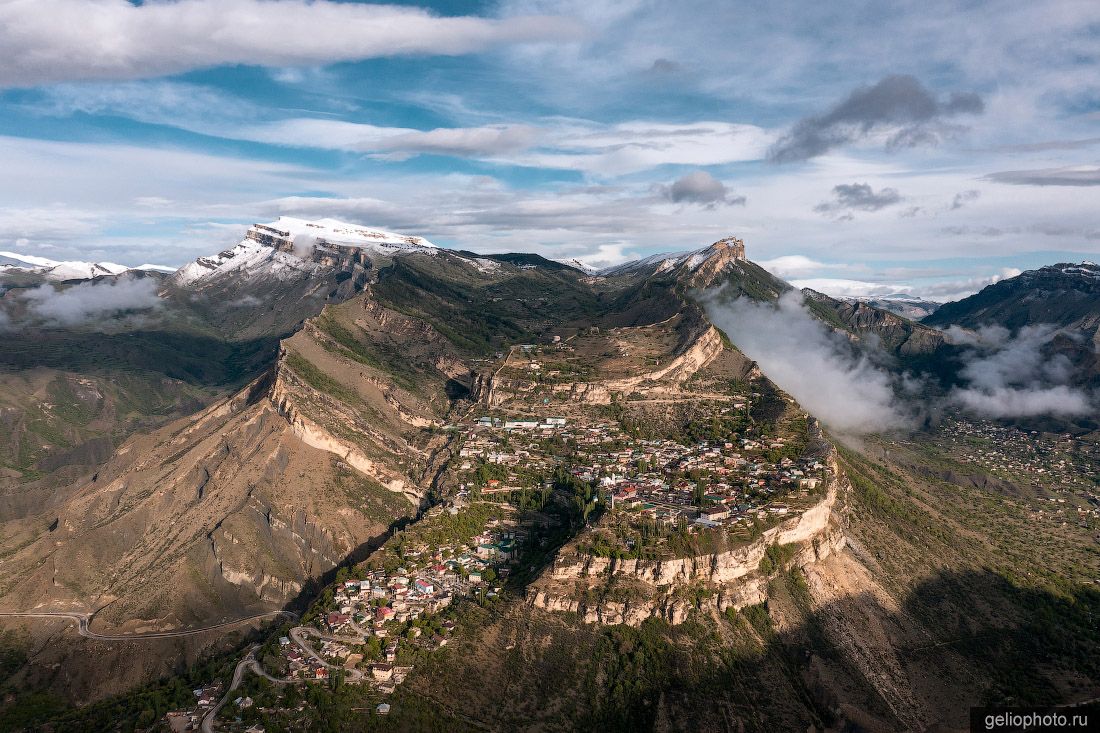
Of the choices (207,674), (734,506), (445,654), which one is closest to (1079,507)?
(734,506)

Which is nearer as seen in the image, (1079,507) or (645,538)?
(645,538)

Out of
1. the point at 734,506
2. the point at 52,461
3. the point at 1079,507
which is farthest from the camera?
the point at 52,461

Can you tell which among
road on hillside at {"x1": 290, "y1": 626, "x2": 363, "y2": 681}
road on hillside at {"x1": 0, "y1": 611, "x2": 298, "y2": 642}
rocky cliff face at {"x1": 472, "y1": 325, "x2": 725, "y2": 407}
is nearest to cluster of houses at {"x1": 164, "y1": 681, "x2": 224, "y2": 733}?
road on hillside at {"x1": 290, "y1": 626, "x2": 363, "y2": 681}

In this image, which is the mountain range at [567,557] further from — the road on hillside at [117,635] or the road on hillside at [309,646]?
the road on hillside at [309,646]

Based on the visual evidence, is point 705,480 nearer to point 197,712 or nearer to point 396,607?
point 396,607

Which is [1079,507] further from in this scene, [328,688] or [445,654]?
[328,688]

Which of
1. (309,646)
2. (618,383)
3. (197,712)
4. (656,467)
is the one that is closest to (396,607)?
(309,646)

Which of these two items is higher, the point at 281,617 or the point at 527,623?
the point at 527,623
